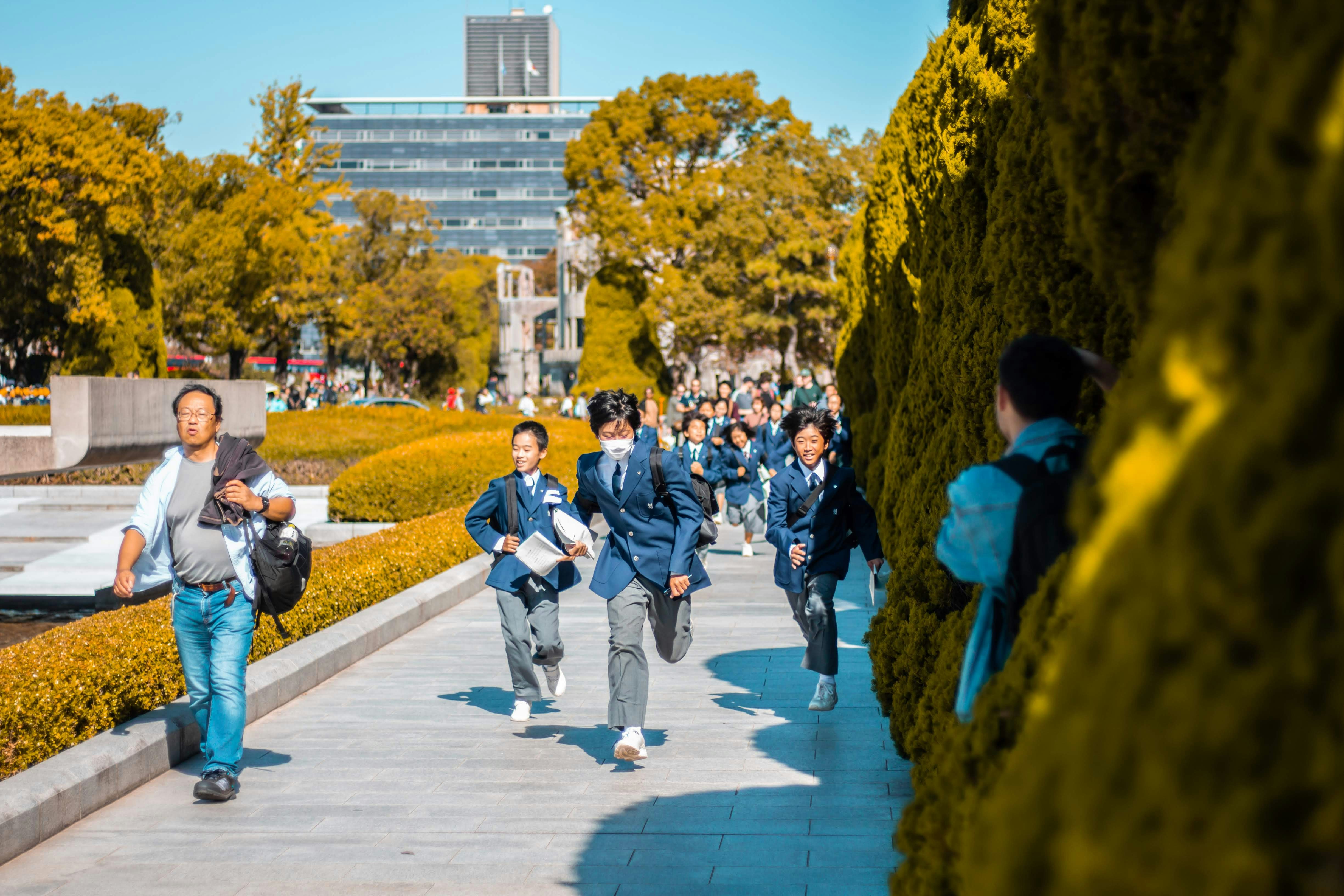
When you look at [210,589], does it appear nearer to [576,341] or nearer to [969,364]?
[969,364]

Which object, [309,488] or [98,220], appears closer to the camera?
[309,488]

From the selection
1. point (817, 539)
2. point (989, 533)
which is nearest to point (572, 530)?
point (817, 539)

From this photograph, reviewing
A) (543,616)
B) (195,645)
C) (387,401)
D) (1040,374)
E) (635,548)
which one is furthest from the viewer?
(387,401)

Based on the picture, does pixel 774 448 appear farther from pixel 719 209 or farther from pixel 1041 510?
pixel 719 209

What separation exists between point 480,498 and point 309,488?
14.7 metres

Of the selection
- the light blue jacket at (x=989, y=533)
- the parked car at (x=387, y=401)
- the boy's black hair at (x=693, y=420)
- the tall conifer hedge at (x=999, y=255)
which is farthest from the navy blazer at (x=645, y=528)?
the parked car at (x=387, y=401)

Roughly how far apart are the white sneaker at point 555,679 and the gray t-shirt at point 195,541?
244 cm

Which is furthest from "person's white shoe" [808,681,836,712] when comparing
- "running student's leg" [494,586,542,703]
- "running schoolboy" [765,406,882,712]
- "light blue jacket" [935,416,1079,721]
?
"light blue jacket" [935,416,1079,721]

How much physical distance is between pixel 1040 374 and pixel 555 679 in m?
5.19

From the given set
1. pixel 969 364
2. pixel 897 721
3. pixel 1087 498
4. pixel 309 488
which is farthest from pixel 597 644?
pixel 309 488

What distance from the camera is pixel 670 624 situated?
6.39m

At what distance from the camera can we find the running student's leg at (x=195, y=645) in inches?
212

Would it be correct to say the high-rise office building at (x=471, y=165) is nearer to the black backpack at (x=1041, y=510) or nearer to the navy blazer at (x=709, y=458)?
the navy blazer at (x=709, y=458)

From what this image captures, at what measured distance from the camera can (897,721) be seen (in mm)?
5648
